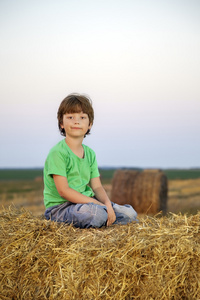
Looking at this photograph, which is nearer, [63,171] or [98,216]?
[98,216]

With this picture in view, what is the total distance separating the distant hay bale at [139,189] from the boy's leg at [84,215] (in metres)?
5.91

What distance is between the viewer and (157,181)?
9828 mm

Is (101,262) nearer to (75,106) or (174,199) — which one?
(75,106)

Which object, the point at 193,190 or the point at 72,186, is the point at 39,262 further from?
the point at 193,190

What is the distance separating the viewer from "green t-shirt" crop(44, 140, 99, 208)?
397 cm

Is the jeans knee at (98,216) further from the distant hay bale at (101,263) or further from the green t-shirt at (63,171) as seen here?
the green t-shirt at (63,171)

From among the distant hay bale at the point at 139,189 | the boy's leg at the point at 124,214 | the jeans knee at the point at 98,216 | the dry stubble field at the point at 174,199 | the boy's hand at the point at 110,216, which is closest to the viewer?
the jeans knee at the point at 98,216

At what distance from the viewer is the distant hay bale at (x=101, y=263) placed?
303 cm

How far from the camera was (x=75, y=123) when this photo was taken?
4078mm

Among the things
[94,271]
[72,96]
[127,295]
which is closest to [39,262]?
[94,271]

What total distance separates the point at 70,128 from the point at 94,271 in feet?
5.11

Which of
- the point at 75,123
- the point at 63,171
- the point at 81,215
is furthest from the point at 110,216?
the point at 75,123

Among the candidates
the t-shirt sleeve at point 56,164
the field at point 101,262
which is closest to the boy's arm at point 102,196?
the field at point 101,262

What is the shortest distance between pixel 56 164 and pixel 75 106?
62 cm
